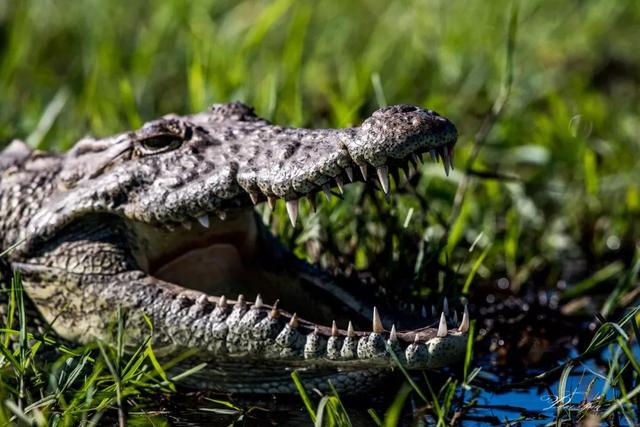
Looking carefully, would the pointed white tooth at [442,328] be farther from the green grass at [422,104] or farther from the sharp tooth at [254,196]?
the sharp tooth at [254,196]

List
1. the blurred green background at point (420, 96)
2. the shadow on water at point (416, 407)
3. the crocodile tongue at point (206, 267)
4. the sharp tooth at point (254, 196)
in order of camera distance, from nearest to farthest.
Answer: the shadow on water at point (416, 407)
the sharp tooth at point (254, 196)
the crocodile tongue at point (206, 267)
the blurred green background at point (420, 96)

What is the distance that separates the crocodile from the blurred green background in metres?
0.42

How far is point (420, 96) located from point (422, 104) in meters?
0.63

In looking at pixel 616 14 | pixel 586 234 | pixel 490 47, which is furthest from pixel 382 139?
pixel 616 14

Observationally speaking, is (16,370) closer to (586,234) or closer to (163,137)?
(163,137)

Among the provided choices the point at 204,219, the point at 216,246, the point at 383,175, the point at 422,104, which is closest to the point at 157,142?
the point at 204,219

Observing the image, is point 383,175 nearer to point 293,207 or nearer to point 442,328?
point 293,207

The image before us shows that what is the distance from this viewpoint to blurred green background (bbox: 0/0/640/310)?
4863 millimetres

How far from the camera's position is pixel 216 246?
4.37 m

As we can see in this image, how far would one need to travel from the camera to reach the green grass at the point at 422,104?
4316mm

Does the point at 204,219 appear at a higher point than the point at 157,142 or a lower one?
lower

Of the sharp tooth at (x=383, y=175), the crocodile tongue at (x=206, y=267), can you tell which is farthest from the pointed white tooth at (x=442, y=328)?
the crocodile tongue at (x=206, y=267)

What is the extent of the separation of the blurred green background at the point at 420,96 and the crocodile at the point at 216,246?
42cm

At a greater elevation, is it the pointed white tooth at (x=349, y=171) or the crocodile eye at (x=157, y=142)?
the pointed white tooth at (x=349, y=171)
